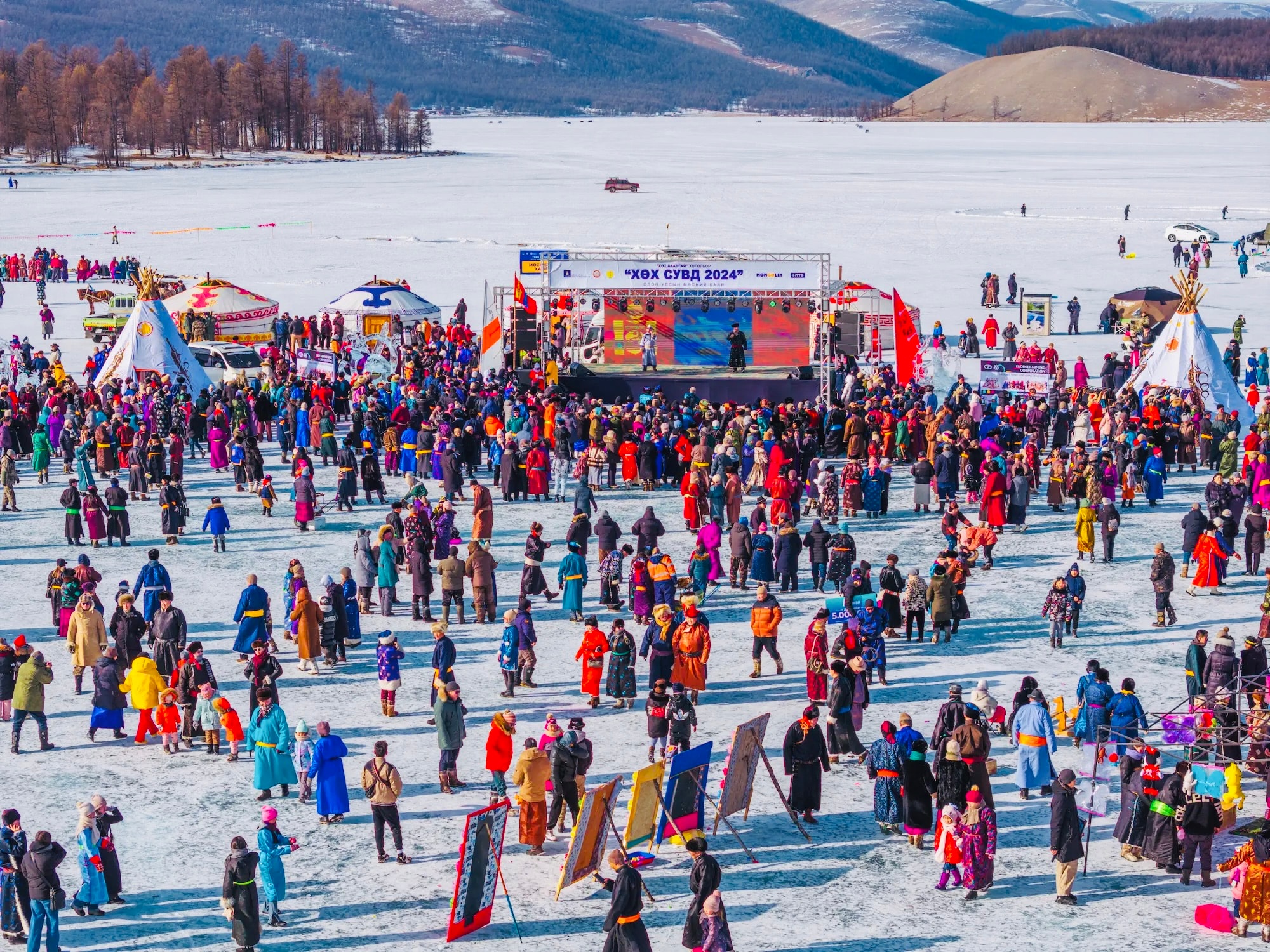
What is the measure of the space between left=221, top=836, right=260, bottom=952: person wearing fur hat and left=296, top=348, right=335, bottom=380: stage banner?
20.6 m

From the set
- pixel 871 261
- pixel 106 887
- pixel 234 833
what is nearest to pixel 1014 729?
pixel 234 833

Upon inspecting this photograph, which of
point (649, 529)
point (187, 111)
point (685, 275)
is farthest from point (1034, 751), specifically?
point (187, 111)

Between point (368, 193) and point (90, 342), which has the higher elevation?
point (368, 193)

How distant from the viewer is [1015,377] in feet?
96.7

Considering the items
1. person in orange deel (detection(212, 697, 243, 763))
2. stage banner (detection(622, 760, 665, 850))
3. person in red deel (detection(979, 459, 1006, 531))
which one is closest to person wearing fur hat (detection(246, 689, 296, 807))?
person in orange deel (detection(212, 697, 243, 763))

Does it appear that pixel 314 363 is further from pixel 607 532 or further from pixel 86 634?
pixel 86 634

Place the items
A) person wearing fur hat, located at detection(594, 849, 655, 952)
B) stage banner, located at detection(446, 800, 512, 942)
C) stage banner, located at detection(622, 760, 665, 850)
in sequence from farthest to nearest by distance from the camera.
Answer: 1. stage banner, located at detection(622, 760, 665, 850)
2. stage banner, located at detection(446, 800, 512, 942)
3. person wearing fur hat, located at detection(594, 849, 655, 952)

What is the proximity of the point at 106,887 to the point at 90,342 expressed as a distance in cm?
3194

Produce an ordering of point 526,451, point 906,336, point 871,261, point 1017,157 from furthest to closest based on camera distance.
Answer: point 1017,157, point 871,261, point 906,336, point 526,451

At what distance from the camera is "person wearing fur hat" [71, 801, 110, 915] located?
1143 centimetres

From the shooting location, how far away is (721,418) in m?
25.4

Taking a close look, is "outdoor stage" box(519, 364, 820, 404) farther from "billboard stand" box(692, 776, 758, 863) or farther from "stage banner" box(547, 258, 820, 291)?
"billboard stand" box(692, 776, 758, 863)

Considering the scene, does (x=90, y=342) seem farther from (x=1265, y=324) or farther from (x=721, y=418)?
(x=1265, y=324)

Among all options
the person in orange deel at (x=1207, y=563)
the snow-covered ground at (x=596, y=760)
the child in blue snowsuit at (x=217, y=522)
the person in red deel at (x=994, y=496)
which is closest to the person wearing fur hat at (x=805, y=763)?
the snow-covered ground at (x=596, y=760)
